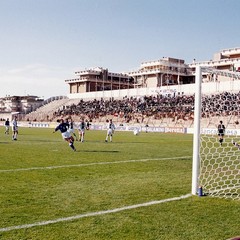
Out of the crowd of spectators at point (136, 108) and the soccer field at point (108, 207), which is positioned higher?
the crowd of spectators at point (136, 108)

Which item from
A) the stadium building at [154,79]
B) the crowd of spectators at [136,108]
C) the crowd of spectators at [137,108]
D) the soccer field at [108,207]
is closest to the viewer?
the soccer field at [108,207]

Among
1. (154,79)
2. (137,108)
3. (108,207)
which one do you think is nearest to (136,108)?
(137,108)

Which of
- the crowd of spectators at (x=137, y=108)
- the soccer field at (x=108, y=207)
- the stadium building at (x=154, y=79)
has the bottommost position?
the soccer field at (x=108, y=207)

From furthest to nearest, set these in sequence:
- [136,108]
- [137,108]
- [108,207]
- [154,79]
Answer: [154,79] < [136,108] < [137,108] < [108,207]

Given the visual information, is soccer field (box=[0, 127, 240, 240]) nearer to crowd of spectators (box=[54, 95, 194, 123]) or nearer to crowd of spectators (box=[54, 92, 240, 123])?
crowd of spectators (box=[54, 92, 240, 123])

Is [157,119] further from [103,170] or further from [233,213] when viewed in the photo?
[233,213]

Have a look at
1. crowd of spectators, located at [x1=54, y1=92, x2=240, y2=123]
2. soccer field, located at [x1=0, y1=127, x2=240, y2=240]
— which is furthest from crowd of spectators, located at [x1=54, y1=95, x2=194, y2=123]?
soccer field, located at [x1=0, y1=127, x2=240, y2=240]

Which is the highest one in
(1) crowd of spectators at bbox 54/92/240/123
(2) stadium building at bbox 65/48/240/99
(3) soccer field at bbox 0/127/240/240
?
(2) stadium building at bbox 65/48/240/99

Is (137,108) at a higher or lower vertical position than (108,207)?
higher

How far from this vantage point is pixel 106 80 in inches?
3637

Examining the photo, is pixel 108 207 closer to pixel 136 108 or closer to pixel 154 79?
pixel 136 108

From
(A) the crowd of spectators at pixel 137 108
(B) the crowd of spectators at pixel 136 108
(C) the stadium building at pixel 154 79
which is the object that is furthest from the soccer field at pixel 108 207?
(C) the stadium building at pixel 154 79

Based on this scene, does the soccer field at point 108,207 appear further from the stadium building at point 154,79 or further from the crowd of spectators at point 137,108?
the stadium building at point 154,79

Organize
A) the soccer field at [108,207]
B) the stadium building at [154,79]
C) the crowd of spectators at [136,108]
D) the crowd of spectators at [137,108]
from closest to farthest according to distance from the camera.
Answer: the soccer field at [108,207] < the crowd of spectators at [137,108] < the crowd of spectators at [136,108] < the stadium building at [154,79]
